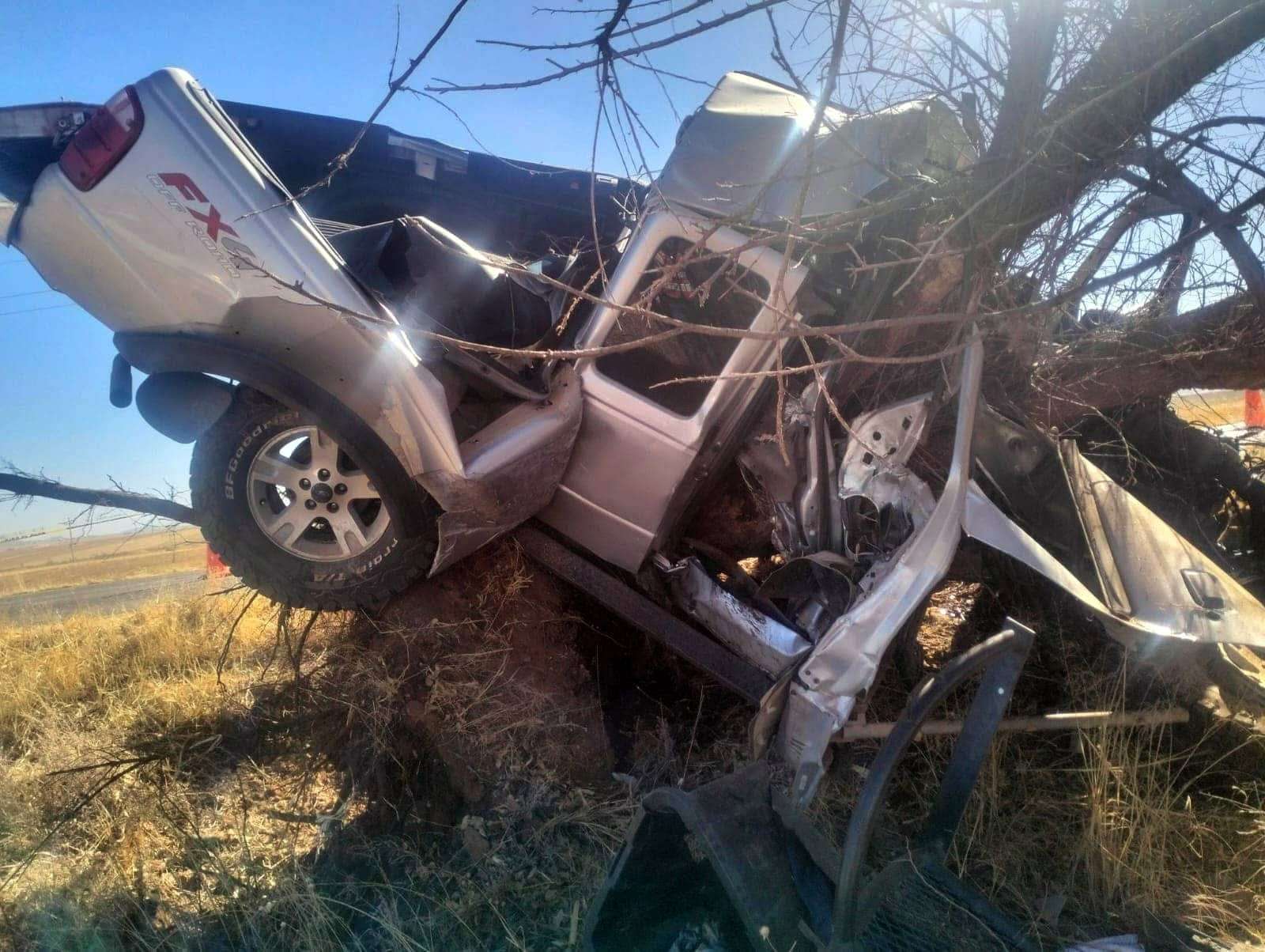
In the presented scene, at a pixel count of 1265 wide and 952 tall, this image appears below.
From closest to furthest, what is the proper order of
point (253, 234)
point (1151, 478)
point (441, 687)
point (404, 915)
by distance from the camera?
point (404, 915), point (253, 234), point (441, 687), point (1151, 478)

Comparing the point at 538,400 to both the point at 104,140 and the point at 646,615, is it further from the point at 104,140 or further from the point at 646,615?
the point at 104,140

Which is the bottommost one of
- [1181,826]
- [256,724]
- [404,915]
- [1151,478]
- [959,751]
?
[256,724]

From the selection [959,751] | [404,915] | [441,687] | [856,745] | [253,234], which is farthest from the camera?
[441,687]

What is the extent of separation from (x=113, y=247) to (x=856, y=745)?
3.83 m

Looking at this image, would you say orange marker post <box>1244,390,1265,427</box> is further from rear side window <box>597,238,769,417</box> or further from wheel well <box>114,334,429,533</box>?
wheel well <box>114,334,429,533</box>

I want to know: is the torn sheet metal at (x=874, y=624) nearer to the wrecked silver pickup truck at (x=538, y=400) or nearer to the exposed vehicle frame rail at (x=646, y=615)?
the wrecked silver pickup truck at (x=538, y=400)

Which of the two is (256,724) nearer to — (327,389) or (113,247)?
(327,389)

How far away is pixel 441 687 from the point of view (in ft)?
12.2

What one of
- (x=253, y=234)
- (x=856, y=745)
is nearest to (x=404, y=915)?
(x=856, y=745)

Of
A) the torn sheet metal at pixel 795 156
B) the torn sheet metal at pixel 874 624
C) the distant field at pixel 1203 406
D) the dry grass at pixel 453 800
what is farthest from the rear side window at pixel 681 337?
the distant field at pixel 1203 406

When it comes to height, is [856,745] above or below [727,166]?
below

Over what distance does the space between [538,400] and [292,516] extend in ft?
4.01

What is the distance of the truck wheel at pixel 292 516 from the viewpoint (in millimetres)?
3457

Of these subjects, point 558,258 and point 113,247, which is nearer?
point 113,247
